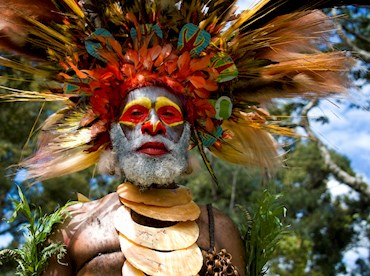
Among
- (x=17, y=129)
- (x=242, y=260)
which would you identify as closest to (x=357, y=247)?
(x=17, y=129)

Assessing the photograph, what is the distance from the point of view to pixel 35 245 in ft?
8.23

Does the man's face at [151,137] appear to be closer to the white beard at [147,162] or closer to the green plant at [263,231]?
the white beard at [147,162]

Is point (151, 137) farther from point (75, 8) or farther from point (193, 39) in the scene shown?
point (75, 8)

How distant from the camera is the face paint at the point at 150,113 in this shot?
2.53m

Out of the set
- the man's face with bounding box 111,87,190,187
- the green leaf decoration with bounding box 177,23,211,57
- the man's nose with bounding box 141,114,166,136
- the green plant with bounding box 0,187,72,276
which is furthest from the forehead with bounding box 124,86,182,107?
the green plant with bounding box 0,187,72,276

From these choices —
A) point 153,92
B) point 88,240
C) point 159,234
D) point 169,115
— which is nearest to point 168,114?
point 169,115

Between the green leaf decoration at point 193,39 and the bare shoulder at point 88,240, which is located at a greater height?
the green leaf decoration at point 193,39

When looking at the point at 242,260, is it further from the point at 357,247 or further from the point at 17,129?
the point at 357,247

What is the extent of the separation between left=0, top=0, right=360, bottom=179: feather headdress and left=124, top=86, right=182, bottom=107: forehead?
24mm

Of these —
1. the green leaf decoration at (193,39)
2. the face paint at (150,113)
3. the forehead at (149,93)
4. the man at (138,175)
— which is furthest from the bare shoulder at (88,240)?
the green leaf decoration at (193,39)

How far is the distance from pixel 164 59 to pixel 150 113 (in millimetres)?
257

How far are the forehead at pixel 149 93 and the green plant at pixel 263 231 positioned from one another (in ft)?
2.33

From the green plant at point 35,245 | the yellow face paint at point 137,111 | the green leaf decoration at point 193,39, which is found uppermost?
the green leaf decoration at point 193,39

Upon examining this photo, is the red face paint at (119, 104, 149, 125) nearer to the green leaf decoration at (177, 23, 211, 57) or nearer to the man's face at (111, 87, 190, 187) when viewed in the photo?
the man's face at (111, 87, 190, 187)
